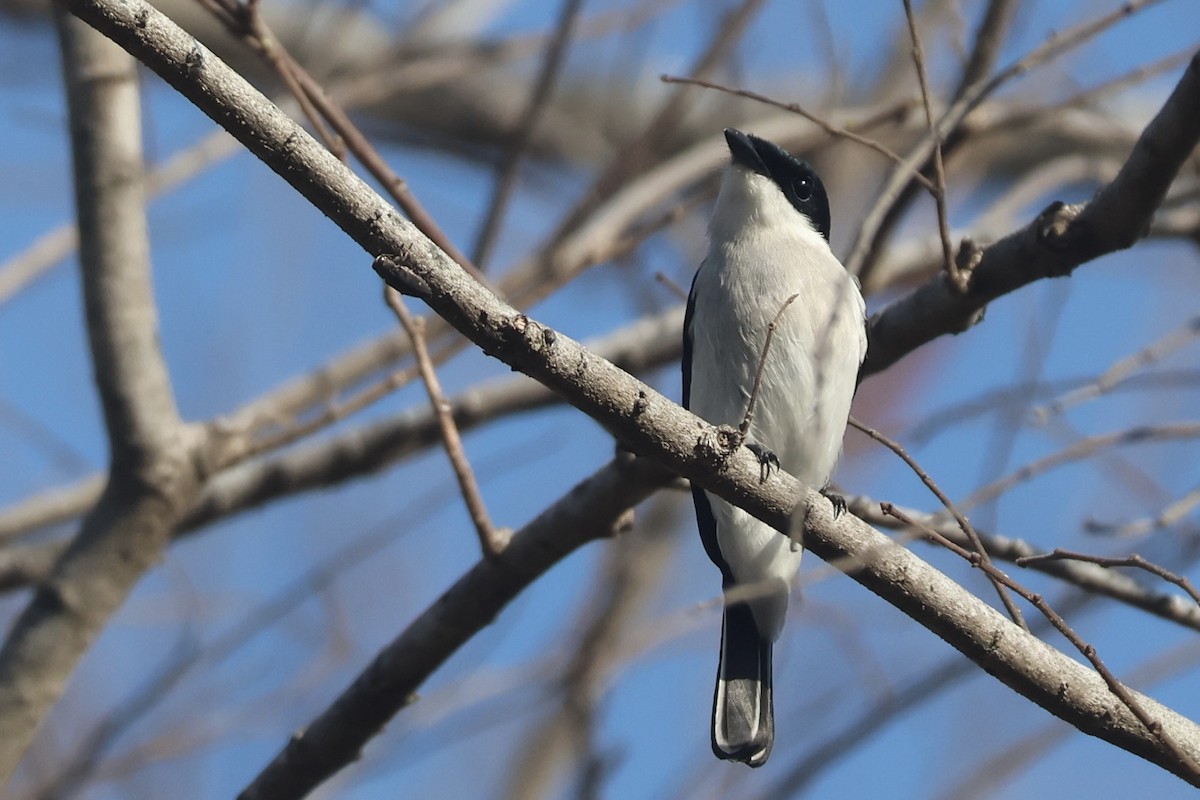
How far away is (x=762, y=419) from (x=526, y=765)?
8.39 feet

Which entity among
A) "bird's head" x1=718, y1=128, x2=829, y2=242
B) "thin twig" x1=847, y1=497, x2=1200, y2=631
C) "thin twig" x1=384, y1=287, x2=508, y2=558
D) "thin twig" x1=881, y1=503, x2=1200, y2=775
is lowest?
"thin twig" x1=881, y1=503, x2=1200, y2=775

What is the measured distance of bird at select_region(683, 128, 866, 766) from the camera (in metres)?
4.02

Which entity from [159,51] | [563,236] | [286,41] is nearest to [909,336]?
[563,236]

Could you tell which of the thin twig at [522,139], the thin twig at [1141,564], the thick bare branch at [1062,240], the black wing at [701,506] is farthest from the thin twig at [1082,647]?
the thin twig at [522,139]

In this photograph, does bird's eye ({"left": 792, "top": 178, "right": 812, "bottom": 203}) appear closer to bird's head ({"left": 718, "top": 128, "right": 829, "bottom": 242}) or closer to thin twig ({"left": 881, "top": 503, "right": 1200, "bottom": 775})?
bird's head ({"left": 718, "top": 128, "right": 829, "bottom": 242})

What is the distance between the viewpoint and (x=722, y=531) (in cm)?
445

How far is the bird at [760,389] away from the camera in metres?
4.02

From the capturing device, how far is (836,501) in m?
3.34

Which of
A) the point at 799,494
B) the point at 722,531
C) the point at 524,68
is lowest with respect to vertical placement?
the point at 799,494

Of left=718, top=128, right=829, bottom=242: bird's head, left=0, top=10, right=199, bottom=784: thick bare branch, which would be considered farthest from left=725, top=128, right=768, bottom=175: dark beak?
left=0, top=10, right=199, bottom=784: thick bare branch

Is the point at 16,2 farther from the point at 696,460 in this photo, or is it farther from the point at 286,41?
the point at 696,460

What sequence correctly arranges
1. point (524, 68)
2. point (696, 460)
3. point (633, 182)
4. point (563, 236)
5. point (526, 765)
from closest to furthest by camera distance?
point (696, 460)
point (563, 236)
point (633, 182)
point (526, 765)
point (524, 68)

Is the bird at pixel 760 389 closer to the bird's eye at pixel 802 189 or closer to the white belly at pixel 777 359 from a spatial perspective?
the white belly at pixel 777 359

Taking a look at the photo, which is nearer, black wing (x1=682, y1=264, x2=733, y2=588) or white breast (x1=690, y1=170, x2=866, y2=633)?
white breast (x1=690, y1=170, x2=866, y2=633)
